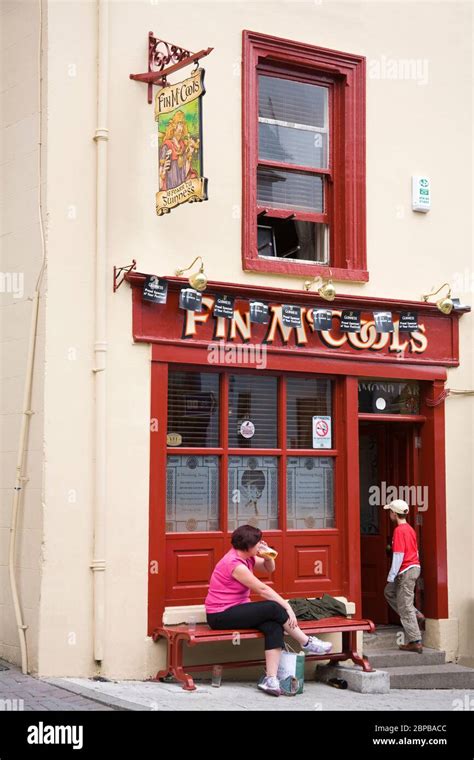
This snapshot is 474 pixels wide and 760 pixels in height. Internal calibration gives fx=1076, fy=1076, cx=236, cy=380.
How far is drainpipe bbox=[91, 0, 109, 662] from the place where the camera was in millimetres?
9367

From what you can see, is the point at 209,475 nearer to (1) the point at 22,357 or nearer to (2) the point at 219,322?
(2) the point at 219,322

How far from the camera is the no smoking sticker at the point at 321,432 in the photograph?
11.0 m

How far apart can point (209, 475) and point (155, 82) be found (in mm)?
3744

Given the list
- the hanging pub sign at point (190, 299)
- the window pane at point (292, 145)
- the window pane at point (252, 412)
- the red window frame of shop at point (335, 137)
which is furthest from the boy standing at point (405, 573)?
the window pane at point (292, 145)

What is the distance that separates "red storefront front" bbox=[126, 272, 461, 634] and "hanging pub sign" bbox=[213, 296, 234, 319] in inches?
2.4

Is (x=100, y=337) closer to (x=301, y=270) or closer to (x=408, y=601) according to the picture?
(x=301, y=270)

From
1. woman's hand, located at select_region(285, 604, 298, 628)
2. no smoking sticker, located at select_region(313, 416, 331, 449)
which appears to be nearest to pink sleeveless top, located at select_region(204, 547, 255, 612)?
woman's hand, located at select_region(285, 604, 298, 628)

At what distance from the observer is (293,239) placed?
1123cm

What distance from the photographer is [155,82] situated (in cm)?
1005

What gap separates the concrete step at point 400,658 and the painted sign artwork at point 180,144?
16.3 feet

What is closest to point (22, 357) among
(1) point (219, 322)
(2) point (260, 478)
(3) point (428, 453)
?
(1) point (219, 322)

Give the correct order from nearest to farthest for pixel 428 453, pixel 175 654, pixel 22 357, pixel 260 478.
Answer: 1. pixel 175 654
2. pixel 22 357
3. pixel 260 478
4. pixel 428 453

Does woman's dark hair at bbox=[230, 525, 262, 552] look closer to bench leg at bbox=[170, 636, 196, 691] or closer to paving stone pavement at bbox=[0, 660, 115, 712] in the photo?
bench leg at bbox=[170, 636, 196, 691]

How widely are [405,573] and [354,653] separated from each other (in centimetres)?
122
